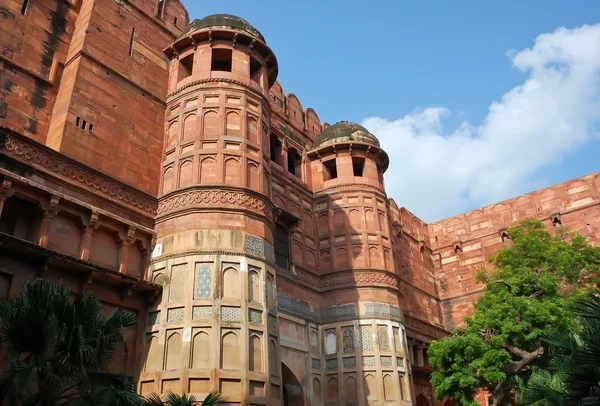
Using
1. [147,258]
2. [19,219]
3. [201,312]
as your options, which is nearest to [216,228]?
[147,258]

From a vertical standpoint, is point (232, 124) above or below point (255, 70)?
below

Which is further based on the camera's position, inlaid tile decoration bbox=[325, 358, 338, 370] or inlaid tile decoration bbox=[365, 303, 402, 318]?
inlaid tile decoration bbox=[365, 303, 402, 318]

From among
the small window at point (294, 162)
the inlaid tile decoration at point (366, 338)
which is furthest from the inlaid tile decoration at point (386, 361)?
the small window at point (294, 162)

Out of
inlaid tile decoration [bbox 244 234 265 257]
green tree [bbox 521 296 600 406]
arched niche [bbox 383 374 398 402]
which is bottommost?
green tree [bbox 521 296 600 406]

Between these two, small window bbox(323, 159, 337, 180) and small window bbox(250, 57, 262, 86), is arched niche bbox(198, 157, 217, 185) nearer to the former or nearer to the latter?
small window bbox(250, 57, 262, 86)

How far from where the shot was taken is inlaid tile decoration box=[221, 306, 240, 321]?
12.3 m

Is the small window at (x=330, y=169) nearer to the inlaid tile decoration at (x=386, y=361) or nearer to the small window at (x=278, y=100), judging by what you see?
the small window at (x=278, y=100)

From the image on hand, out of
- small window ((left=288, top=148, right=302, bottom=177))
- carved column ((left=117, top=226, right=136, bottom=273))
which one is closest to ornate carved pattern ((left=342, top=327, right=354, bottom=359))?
small window ((left=288, top=148, right=302, bottom=177))

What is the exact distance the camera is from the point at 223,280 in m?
12.8

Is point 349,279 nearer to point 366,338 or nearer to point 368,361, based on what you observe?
point 366,338

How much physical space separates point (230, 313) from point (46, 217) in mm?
4511

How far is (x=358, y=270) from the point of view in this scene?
748 inches

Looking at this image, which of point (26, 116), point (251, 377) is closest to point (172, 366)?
point (251, 377)

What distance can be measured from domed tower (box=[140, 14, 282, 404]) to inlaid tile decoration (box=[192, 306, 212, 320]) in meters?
0.02
